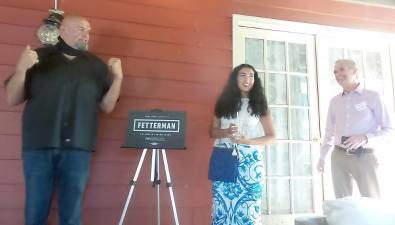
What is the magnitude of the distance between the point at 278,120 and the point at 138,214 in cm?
156

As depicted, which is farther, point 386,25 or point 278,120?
point 386,25

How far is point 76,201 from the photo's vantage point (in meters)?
2.23

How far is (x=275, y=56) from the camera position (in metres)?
3.47

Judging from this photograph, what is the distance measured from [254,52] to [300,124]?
0.83 m

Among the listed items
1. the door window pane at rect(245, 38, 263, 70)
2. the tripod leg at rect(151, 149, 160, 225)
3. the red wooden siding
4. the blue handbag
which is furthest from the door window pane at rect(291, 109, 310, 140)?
the tripod leg at rect(151, 149, 160, 225)

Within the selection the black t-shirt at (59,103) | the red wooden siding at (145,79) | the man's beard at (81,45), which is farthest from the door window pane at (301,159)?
the man's beard at (81,45)

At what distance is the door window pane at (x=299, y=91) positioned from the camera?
11.4 ft

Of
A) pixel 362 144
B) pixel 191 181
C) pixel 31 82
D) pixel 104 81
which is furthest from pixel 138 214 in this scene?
pixel 362 144

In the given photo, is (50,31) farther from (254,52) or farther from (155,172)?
(254,52)

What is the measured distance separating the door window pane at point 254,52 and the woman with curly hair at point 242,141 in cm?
73

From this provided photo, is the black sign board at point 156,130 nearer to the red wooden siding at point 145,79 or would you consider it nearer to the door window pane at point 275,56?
the red wooden siding at point 145,79

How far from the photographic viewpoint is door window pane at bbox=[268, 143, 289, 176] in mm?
3309

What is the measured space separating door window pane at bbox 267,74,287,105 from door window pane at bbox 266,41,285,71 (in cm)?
9

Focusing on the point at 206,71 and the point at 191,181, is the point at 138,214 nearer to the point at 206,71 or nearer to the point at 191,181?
the point at 191,181
